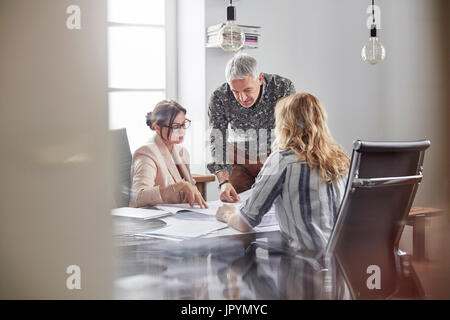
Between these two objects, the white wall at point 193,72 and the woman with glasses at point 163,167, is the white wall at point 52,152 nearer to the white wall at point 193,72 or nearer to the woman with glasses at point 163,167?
the woman with glasses at point 163,167

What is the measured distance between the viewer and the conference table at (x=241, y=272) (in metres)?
0.93

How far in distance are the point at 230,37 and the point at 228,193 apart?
513 millimetres

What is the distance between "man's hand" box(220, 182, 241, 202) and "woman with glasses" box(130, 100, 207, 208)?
105mm

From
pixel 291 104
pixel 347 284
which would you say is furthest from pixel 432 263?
pixel 291 104

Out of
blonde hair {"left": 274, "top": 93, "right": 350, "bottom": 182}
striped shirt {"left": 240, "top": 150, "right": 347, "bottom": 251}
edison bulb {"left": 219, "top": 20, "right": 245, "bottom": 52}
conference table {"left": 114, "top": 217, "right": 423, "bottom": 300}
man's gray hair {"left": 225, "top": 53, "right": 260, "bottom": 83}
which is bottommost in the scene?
conference table {"left": 114, "top": 217, "right": 423, "bottom": 300}

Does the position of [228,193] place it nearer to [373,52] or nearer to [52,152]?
[373,52]

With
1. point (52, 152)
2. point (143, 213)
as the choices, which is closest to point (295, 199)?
point (143, 213)

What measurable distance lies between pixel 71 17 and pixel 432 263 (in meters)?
1.17

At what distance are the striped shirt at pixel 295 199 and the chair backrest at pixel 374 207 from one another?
0.29 feet

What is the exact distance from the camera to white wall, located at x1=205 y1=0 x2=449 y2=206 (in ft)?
6.87

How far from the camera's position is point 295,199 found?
1.20 meters

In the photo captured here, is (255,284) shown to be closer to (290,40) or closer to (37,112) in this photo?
(37,112)

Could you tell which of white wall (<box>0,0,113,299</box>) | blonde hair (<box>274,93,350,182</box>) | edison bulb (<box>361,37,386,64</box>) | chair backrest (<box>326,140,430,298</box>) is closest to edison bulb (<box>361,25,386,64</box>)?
edison bulb (<box>361,37,386,64</box>)

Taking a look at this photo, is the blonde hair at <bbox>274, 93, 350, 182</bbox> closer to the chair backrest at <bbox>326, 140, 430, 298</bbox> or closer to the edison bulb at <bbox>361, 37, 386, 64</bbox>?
the chair backrest at <bbox>326, 140, 430, 298</bbox>
